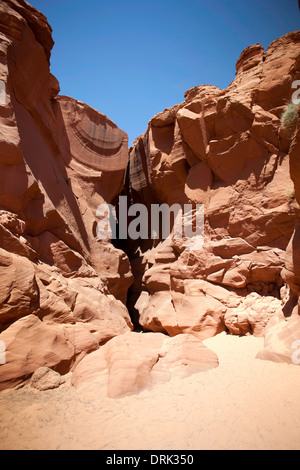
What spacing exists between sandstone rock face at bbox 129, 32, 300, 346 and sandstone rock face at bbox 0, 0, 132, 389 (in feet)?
8.37

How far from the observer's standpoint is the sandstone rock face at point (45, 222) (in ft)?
16.8

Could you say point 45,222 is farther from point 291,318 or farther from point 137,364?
point 291,318

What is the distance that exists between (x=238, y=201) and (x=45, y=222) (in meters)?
6.58

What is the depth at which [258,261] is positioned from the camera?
8.56 m

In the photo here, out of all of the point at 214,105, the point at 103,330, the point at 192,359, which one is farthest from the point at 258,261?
the point at 214,105

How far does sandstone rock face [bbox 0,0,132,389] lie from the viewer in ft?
16.8

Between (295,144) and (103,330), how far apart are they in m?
5.81

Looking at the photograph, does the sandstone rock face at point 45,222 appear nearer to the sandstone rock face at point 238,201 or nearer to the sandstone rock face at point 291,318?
the sandstone rock face at point 238,201

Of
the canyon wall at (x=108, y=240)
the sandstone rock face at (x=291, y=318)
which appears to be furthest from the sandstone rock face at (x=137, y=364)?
the sandstone rock face at (x=291, y=318)

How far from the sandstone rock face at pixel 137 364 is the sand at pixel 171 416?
0.19 metres

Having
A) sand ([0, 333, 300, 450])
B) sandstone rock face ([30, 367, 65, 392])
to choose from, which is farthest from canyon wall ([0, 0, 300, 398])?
sand ([0, 333, 300, 450])

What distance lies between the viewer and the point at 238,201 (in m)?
9.39

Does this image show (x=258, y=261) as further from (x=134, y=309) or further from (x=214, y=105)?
(x=134, y=309)

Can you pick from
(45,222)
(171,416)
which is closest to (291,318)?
(171,416)
